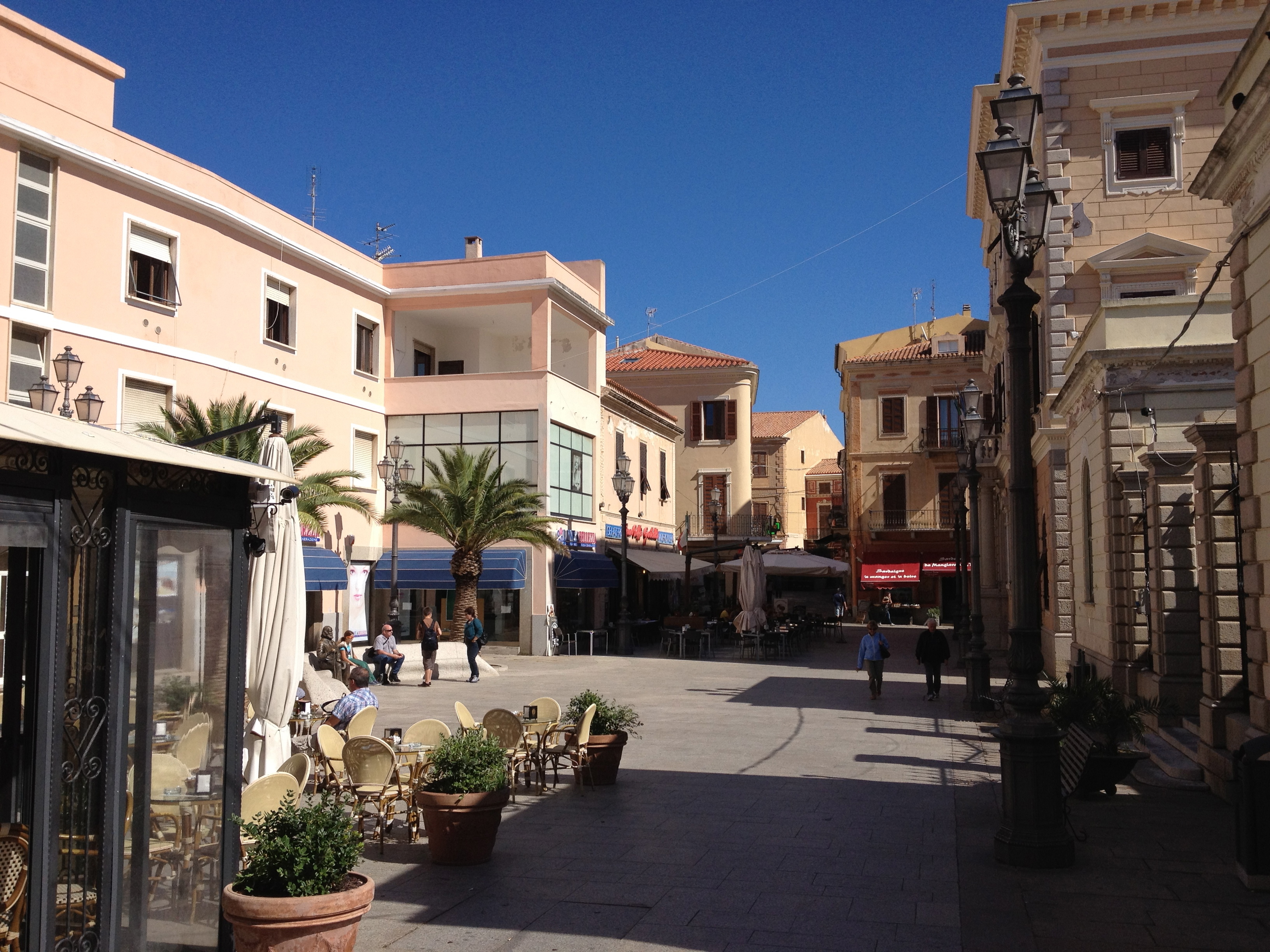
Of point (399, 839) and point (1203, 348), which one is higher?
point (1203, 348)

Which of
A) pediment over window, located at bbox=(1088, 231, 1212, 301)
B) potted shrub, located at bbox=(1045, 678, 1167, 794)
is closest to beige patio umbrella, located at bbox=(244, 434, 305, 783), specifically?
potted shrub, located at bbox=(1045, 678, 1167, 794)

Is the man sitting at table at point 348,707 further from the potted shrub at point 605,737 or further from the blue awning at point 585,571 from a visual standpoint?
the blue awning at point 585,571

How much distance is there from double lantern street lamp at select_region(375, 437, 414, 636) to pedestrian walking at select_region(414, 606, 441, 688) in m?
Answer: 2.94

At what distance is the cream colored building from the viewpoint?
66562 mm

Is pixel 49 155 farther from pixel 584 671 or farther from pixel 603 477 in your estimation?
pixel 603 477

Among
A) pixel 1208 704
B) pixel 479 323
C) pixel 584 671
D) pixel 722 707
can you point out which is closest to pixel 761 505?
pixel 479 323

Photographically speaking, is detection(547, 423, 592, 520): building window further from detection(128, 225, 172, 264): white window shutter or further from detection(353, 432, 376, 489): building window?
detection(128, 225, 172, 264): white window shutter

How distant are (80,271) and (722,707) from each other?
15037 mm

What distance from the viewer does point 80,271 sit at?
21.5 meters

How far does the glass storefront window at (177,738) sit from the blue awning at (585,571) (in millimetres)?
25239

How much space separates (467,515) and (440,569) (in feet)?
14.6

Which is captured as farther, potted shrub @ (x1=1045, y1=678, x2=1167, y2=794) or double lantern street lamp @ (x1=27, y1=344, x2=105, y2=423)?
double lantern street lamp @ (x1=27, y1=344, x2=105, y2=423)

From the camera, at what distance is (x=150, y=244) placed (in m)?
23.5

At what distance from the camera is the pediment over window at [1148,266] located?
22.5m
